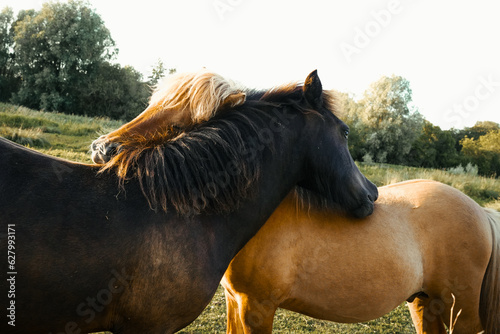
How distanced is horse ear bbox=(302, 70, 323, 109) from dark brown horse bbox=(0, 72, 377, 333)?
11cm

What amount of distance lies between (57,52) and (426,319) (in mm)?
33306

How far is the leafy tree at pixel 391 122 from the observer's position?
93.9 feet

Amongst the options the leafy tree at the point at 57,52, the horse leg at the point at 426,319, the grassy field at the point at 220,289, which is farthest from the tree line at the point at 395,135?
the horse leg at the point at 426,319

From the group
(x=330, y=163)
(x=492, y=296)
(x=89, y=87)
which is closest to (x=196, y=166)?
(x=330, y=163)

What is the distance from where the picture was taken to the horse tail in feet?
9.26

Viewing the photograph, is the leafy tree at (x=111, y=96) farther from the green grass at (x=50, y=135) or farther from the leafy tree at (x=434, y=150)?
the leafy tree at (x=434, y=150)

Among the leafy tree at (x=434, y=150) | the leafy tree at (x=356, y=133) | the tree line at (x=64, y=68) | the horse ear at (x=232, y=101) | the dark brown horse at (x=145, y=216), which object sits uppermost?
the tree line at (x=64, y=68)

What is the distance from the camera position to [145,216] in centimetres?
169

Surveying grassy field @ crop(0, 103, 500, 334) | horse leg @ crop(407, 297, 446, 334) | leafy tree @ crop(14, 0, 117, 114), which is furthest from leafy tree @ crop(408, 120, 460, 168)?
leafy tree @ crop(14, 0, 117, 114)

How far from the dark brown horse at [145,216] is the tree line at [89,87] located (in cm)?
2697

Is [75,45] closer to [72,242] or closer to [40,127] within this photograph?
[40,127]

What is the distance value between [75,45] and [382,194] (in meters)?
32.9

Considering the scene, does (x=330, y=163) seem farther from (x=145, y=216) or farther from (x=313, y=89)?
(x=145, y=216)

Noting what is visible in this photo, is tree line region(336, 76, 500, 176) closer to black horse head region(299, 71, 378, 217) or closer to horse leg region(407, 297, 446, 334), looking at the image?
horse leg region(407, 297, 446, 334)
